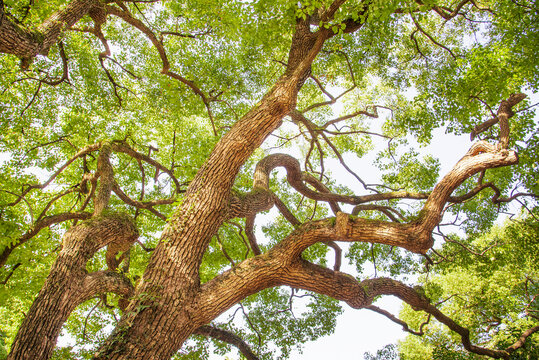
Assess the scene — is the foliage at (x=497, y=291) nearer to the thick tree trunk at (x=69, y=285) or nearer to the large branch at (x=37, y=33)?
the thick tree trunk at (x=69, y=285)

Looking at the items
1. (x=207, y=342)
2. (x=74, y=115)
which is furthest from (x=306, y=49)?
(x=207, y=342)

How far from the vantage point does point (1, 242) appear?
5297 mm

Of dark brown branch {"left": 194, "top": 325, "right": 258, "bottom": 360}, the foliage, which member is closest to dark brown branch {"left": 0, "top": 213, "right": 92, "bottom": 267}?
dark brown branch {"left": 194, "top": 325, "right": 258, "bottom": 360}

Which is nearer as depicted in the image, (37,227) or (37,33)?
(37,33)

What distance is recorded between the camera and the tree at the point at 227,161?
437 centimetres

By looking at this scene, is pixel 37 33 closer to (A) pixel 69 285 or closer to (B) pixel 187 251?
(A) pixel 69 285

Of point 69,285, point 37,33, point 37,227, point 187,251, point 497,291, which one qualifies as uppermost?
point 497,291

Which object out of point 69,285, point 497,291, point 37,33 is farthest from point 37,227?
point 497,291

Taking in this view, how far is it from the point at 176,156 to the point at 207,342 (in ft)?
18.4

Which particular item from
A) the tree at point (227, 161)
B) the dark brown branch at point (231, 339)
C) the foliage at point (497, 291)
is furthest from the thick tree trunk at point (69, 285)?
the foliage at point (497, 291)

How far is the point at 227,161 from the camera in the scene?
497cm

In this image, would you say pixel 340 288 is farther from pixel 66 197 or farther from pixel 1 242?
pixel 66 197

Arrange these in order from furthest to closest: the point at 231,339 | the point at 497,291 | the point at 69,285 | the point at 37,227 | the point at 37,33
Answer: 1. the point at 497,291
2. the point at 231,339
3. the point at 37,227
4. the point at 37,33
5. the point at 69,285

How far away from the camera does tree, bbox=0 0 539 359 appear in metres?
4.37
